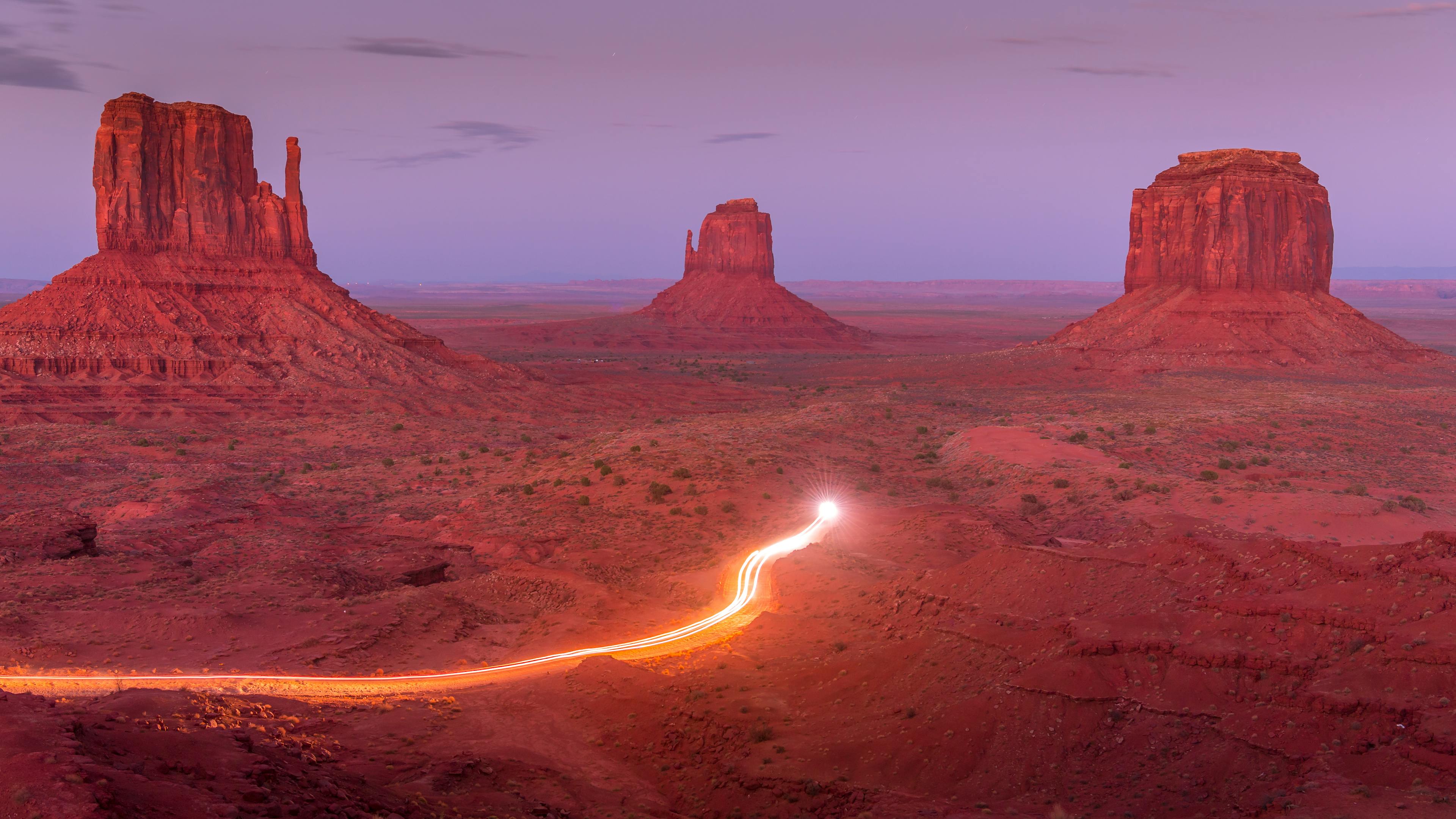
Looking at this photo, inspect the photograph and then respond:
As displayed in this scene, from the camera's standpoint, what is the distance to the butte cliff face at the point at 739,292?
12925cm

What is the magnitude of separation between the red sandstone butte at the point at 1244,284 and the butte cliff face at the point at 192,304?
2031 inches

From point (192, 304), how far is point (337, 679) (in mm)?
46188

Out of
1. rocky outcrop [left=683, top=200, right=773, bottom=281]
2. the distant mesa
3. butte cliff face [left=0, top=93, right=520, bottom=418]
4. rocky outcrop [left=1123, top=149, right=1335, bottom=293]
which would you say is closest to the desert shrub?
butte cliff face [left=0, top=93, right=520, bottom=418]

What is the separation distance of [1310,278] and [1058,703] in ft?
255

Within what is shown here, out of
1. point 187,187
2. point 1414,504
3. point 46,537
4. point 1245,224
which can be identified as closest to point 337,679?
point 46,537

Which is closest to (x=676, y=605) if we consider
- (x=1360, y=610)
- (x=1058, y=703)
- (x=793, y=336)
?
(x=1058, y=703)

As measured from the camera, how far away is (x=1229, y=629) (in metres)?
15.0

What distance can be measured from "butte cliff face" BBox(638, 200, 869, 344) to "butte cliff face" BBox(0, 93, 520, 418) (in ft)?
234

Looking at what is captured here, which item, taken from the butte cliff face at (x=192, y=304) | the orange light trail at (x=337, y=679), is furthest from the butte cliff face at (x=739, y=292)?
the orange light trail at (x=337, y=679)

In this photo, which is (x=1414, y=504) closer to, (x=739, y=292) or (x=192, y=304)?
(x=192, y=304)

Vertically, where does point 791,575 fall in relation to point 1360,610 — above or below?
below

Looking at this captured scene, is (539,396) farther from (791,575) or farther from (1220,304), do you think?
(1220,304)

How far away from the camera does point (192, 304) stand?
56062 mm

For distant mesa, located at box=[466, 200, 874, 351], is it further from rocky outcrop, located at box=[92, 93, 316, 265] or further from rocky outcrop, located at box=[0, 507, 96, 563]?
rocky outcrop, located at box=[0, 507, 96, 563]
